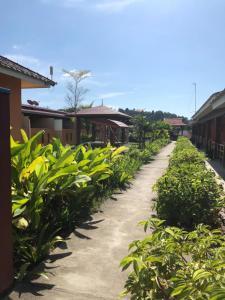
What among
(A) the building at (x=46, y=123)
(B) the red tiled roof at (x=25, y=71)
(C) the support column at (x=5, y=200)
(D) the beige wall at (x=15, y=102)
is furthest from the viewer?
(A) the building at (x=46, y=123)

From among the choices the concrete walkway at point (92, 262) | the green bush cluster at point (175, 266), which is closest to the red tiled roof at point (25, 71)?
the concrete walkway at point (92, 262)

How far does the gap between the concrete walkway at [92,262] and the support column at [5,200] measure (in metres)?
0.20

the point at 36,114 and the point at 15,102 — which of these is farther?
the point at 36,114

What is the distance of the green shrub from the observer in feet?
5.89

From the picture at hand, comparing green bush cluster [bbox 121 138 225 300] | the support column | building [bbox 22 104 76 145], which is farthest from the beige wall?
green bush cluster [bbox 121 138 225 300]

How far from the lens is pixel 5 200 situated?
3166 millimetres

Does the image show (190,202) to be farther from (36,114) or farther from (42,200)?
(36,114)

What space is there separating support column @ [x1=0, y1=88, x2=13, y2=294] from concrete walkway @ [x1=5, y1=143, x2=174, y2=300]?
20 cm

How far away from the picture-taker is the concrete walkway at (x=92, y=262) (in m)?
3.19

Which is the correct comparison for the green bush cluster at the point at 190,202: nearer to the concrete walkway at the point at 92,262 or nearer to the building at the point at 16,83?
the concrete walkway at the point at 92,262

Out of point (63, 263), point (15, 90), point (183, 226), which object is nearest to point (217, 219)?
point (183, 226)

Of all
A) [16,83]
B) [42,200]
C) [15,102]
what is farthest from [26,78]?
[42,200]

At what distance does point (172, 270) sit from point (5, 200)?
1.70m

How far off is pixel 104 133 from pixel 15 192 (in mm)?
24921
